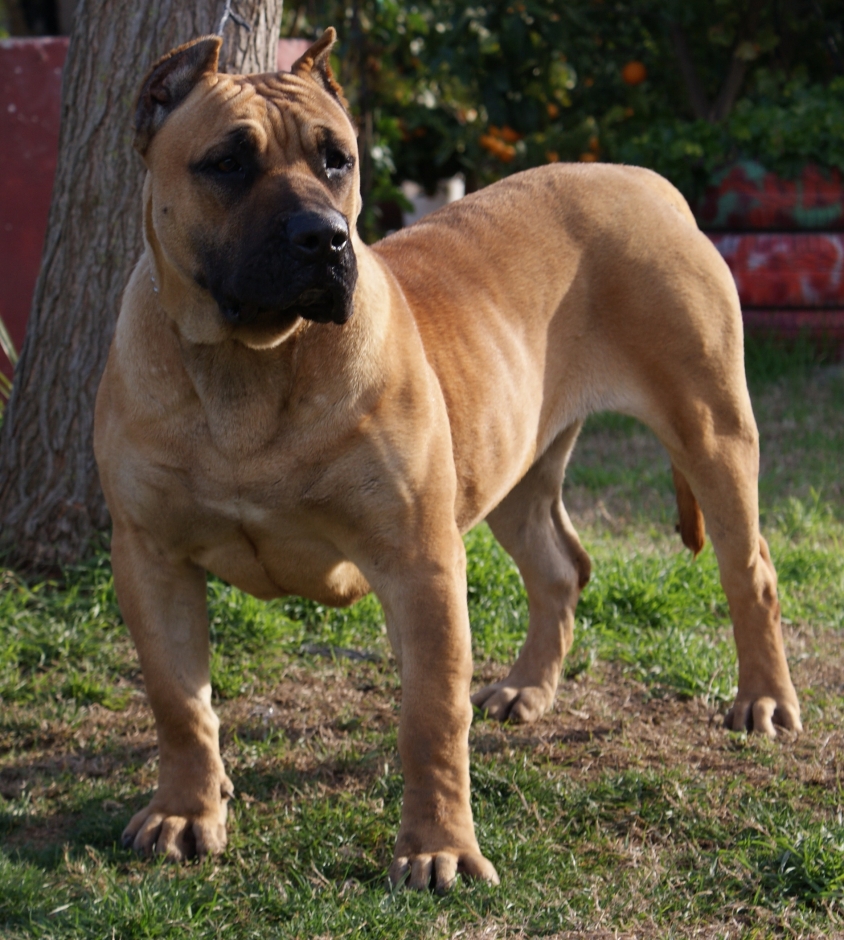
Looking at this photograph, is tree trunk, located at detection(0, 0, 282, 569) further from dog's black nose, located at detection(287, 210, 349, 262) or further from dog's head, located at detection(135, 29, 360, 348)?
dog's black nose, located at detection(287, 210, 349, 262)

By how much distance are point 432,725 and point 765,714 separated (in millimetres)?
1246

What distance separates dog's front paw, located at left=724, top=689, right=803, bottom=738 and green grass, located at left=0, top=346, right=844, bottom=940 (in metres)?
0.06

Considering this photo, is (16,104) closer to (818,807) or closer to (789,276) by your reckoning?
(789,276)

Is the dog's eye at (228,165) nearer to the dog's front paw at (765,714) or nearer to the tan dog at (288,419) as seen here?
the tan dog at (288,419)

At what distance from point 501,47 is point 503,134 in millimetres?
701

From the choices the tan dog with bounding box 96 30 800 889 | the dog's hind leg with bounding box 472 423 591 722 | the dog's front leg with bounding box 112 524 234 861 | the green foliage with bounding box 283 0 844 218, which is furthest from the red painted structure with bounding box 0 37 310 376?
the dog's front leg with bounding box 112 524 234 861

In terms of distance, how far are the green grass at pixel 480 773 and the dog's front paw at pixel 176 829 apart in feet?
0.15

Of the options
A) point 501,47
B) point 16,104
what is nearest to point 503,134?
point 501,47

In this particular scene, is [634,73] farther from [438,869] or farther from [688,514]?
[438,869]

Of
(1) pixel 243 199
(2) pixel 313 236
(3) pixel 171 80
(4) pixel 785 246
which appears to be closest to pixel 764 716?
(2) pixel 313 236

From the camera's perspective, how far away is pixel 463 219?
3443 mm

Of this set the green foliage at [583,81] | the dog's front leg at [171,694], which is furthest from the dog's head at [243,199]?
the green foliage at [583,81]

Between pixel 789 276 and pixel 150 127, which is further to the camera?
pixel 789 276

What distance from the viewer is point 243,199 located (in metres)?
2.56
